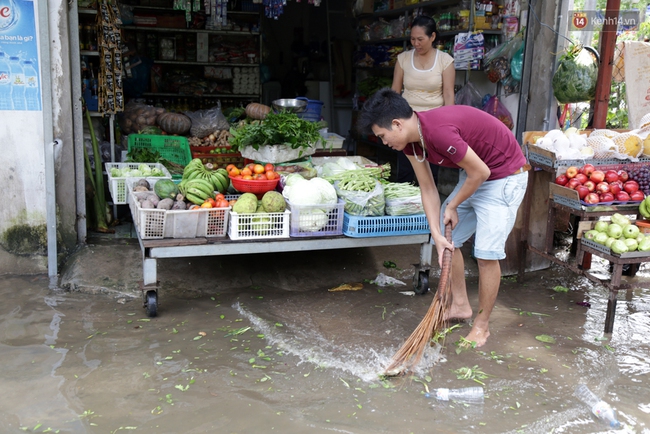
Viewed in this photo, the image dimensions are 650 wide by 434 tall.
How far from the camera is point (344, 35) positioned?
11.1 meters

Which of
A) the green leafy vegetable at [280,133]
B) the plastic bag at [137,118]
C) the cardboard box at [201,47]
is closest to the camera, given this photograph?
the green leafy vegetable at [280,133]

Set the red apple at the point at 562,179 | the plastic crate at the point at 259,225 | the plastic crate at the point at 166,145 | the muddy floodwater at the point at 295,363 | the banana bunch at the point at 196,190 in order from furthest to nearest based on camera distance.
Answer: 1. the plastic crate at the point at 166,145
2. the red apple at the point at 562,179
3. the banana bunch at the point at 196,190
4. the plastic crate at the point at 259,225
5. the muddy floodwater at the point at 295,363

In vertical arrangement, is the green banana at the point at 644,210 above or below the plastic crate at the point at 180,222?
above

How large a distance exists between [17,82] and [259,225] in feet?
7.52

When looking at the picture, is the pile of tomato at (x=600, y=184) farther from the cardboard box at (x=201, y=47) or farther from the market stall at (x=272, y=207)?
the cardboard box at (x=201, y=47)

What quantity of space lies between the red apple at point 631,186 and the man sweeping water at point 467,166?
1271 millimetres

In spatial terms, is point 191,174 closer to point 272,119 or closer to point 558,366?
point 272,119

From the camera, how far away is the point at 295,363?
3770mm

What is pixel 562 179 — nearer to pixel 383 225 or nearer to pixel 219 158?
pixel 383 225

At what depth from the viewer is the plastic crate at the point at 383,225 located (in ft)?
15.3

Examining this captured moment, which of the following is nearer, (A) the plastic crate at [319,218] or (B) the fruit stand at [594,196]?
(B) the fruit stand at [594,196]

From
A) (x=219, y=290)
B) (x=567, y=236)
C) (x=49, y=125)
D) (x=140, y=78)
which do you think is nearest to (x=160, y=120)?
(x=140, y=78)

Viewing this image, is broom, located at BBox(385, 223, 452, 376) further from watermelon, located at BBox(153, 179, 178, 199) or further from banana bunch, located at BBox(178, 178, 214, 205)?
watermelon, located at BBox(153, 179, 178, 199)

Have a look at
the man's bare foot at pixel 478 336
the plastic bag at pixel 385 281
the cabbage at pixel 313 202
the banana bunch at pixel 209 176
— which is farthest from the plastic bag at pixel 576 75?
the banana bunch at pixel 209 176
